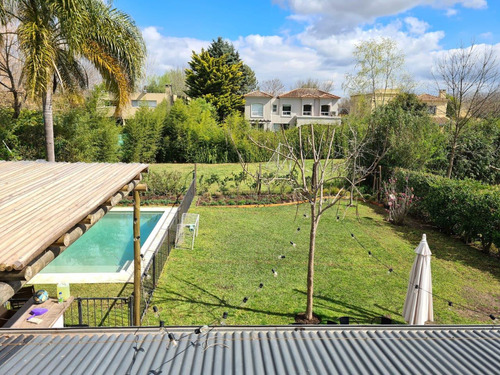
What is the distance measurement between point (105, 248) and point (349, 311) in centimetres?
757

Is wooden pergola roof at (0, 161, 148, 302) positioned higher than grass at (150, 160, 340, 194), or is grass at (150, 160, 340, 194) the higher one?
wooden pergola roof at (0, 161, 148, 302)

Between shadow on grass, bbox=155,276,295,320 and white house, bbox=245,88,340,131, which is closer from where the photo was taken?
shadow on grass, bbox=155,276,295,320

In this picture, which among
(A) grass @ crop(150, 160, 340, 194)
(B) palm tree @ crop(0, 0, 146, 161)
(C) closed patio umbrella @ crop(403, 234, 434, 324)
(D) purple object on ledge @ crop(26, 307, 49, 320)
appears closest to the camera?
(D) purple object on ledge @ crop(26, 307, 49, 320)

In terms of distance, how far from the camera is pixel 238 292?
687 cm

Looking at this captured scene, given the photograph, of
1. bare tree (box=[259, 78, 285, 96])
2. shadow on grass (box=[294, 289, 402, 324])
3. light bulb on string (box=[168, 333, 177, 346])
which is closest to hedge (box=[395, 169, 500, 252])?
shadow on grass (box=[294, 289, 402, 324])

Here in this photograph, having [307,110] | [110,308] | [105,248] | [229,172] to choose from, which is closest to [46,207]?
[110,308]

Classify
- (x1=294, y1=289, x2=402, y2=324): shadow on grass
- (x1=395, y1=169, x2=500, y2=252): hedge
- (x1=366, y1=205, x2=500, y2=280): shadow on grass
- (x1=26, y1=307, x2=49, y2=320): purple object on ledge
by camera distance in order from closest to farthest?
(x1=26, y1=307, x2=49, y2=320): purple object on ledge
(x1=294, y1=289, x2=402, y2=324): shadow on grass
(x1=366, y1=205, x2=500, y2=280): shadow on grass
(x1=395, y1=169, x2=500, y2=252): hedge

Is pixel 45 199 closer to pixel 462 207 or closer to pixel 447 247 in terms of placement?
pixel 447 247

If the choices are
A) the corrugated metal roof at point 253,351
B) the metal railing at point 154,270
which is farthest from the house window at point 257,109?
the corrugated metal roof at point 253,351

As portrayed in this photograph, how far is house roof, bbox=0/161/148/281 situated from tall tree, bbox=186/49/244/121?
26506 mm

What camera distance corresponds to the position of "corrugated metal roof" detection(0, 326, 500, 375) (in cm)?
261

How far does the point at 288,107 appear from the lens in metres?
36.7

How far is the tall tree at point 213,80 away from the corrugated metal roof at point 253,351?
29.4 m

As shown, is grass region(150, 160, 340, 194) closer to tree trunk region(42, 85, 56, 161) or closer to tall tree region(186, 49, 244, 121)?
tree trunk region(42, 85, 56, 161)
